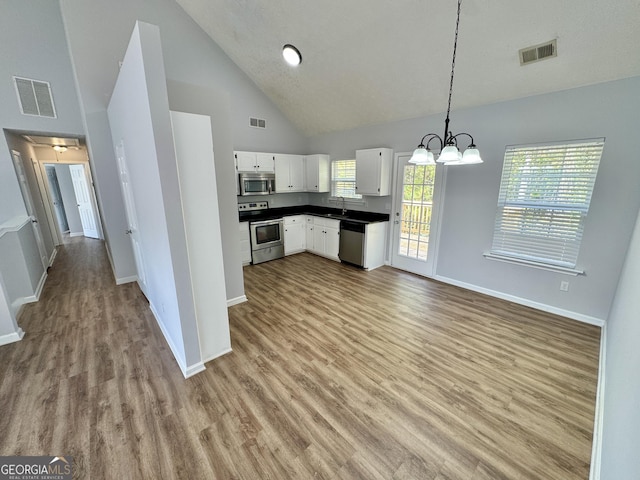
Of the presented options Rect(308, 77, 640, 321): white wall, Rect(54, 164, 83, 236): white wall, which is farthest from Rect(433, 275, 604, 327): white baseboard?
Rect(54, 164, 83, 236): white wall

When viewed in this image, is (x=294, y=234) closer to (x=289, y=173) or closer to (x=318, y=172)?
(x=289, y=173)

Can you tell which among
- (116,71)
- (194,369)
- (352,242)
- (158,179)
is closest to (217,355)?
(194,369)

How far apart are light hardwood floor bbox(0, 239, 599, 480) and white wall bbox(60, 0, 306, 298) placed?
112 centimetres

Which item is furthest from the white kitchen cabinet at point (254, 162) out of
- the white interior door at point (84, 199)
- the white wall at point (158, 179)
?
the white interior door at point (84, 199)

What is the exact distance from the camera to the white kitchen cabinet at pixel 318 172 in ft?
18.8

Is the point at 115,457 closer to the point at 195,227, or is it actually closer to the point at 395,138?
the point at 195,227

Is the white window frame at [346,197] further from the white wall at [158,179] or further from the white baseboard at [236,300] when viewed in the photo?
the white wall at [158,179]

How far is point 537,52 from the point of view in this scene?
2535 millimetres

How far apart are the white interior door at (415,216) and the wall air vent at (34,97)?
574 centimetres

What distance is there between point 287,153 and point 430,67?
3557 millimetres

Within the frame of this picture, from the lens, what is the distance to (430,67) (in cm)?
320

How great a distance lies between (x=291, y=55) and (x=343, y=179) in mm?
2511

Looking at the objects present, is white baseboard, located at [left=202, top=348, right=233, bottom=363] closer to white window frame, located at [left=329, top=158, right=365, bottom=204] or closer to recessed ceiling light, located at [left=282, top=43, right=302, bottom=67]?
white window frame, located at [left=329, top=158, right=365, bottom=204]

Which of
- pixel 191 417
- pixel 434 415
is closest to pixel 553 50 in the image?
pixel 434 415
